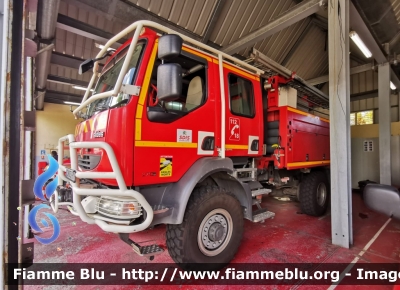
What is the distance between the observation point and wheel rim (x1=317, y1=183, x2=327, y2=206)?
4508mm

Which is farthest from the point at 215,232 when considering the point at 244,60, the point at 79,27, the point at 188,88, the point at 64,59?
the point at 64,59

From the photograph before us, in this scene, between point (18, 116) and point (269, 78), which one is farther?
point (269, 78)

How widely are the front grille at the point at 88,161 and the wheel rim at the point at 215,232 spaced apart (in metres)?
1.22

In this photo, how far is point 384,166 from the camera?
6199 mm

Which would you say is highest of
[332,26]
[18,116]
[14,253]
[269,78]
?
[332,26]

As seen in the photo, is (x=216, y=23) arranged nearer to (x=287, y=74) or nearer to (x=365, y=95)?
(x=287, y=74)

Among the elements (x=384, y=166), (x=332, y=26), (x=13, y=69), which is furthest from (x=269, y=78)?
(x=384, y=166)

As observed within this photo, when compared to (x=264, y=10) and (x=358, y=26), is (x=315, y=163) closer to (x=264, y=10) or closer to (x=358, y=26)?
(x=358, y=26)

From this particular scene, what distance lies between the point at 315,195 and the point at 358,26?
11.2ft

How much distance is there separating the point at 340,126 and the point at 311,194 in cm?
166

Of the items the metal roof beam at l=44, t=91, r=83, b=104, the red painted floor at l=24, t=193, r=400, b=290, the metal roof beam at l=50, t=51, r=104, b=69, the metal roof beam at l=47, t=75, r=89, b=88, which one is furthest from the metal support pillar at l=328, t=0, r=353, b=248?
the metal roof beam at l=44, t=91, r=83, b=104

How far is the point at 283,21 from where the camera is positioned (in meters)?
4.03

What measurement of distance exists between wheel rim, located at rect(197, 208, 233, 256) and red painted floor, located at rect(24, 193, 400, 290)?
0.37 meters

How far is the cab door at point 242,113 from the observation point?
2.70 meters
